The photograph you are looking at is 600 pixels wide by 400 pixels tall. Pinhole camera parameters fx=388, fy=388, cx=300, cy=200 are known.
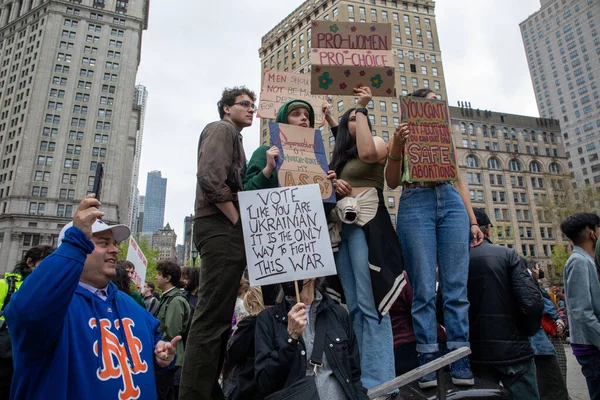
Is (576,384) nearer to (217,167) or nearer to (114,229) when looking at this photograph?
(217,167)

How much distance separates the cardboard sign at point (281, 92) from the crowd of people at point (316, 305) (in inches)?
19.0

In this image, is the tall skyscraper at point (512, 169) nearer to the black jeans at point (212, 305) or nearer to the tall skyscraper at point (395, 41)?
the tall skyscraper at point (395, 41)

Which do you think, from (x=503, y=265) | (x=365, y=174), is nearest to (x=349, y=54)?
(x=365, y=174)

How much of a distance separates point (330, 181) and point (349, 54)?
6.01 ft

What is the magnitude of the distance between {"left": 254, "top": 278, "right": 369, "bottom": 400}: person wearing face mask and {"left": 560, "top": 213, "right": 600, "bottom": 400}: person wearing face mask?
2727 mm

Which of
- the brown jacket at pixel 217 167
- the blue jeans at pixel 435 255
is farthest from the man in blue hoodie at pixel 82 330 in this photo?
the blue jeans at pixel 435 255

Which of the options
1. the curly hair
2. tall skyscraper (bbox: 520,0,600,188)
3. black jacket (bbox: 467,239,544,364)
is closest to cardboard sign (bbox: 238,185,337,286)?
the curly hair

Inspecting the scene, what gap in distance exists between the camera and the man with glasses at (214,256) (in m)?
2.89

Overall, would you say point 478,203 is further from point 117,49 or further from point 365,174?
point 117,49

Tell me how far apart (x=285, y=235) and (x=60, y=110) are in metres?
87.2

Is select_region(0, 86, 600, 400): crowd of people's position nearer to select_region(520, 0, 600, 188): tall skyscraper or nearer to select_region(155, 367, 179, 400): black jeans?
select_region(155, 367, 179, 400): black jeans

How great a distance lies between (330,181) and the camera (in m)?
3.75

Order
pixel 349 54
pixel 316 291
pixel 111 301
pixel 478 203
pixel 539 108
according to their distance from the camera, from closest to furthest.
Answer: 1. pixel 111 301
2. pixel 316 291
3. pixel 349 54
4. pixel 478 203
5. pixel 539 108

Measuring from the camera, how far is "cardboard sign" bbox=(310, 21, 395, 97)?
14.9 ft
